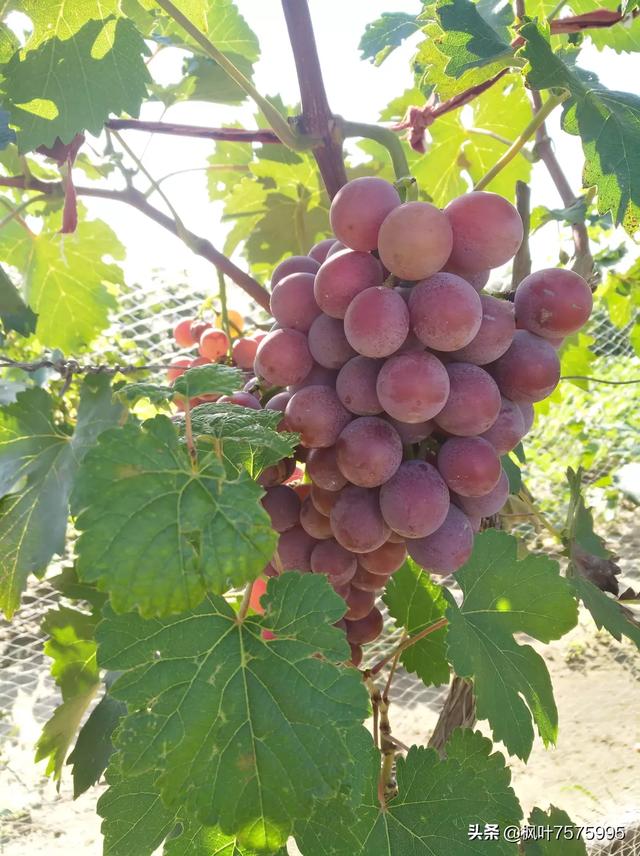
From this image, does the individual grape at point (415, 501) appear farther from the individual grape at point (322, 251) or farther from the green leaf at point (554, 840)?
the green leaf at point (554, 840)

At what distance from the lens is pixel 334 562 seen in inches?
23.2

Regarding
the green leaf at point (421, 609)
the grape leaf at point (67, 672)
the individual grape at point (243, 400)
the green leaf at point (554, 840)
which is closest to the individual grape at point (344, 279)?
the individual grape at point (243, 400)

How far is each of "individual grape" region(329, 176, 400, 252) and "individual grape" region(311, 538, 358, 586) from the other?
257 mm

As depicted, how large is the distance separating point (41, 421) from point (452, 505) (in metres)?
0.50

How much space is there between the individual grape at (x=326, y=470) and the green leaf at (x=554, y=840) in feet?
1.99

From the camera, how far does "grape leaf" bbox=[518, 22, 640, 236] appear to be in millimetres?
557

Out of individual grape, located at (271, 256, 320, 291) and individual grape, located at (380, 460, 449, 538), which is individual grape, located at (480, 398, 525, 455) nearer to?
individual grape, located at (380, 460, 449, 538)

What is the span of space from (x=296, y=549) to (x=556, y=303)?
30cm

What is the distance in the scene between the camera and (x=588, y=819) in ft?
5.11

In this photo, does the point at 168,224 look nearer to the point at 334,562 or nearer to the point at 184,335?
the point at 184,335

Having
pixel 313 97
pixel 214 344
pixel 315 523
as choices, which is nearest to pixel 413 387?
pixel 315 523

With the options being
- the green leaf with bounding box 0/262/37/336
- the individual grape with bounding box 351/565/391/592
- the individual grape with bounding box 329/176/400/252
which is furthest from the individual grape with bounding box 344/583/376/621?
the green leaf with bounding box 0/262/37/336

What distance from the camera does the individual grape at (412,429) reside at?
55 centimetres

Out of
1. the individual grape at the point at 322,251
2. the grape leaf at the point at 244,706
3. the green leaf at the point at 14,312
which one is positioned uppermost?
the green leaf at the point at 14,312
